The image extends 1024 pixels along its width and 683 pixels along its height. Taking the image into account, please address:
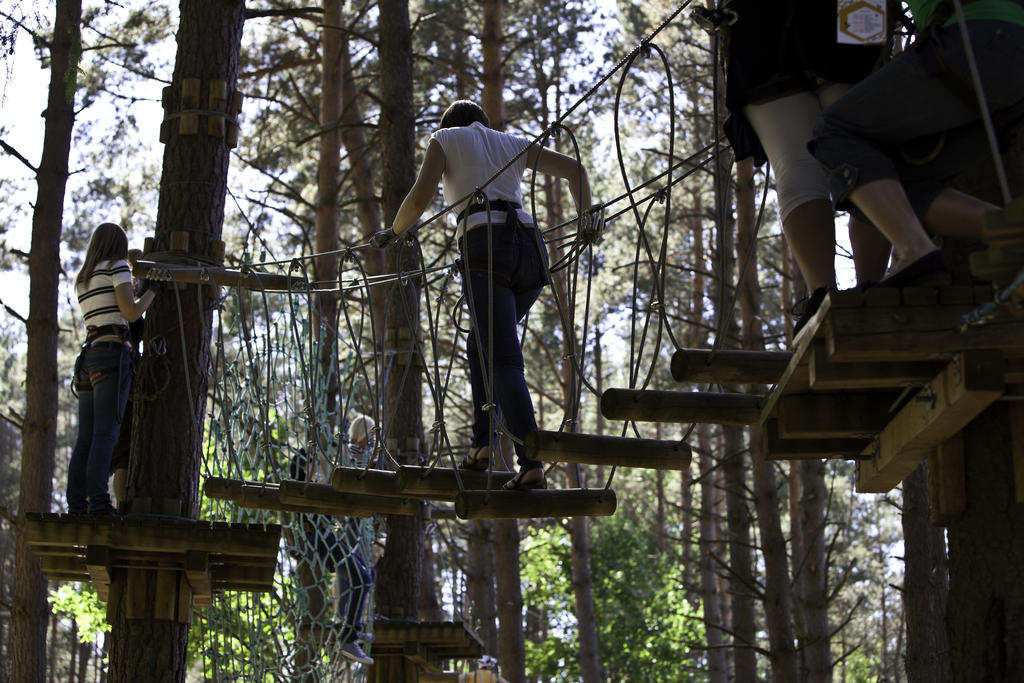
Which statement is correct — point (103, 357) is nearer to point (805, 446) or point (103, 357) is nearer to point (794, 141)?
point (805, 446)

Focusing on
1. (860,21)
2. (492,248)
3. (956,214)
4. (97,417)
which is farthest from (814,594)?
(860,21)

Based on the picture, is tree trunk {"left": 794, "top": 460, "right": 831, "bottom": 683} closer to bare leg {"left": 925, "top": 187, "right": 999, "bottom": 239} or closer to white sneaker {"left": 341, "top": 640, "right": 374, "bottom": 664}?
white sneaker {"left": 341, "top": 640, "right": 374, "bottom": 664}

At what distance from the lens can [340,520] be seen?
6.65m

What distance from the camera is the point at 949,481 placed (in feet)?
7.59

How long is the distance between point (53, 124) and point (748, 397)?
6.95 metres

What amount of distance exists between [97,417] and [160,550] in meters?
0.54

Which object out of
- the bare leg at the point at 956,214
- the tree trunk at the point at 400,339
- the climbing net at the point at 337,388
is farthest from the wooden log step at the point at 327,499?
the tree trunk at the point at 400,339

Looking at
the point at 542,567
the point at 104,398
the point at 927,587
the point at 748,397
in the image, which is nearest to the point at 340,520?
the point at 104,398

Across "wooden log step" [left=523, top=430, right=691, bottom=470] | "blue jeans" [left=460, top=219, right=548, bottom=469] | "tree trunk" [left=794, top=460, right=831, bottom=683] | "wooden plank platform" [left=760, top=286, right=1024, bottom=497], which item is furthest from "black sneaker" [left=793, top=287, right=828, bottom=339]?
"tree trunk" [left=794, top=460, right=831, bottom=683]

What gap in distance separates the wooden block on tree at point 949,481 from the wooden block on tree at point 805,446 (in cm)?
25

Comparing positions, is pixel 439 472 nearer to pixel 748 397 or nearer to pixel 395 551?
pixel 748 397

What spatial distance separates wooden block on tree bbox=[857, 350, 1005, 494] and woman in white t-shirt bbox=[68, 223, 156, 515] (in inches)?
107

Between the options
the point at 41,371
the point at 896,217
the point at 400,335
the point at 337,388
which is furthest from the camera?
the point at 41,371

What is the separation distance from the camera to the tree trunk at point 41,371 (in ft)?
24.0
